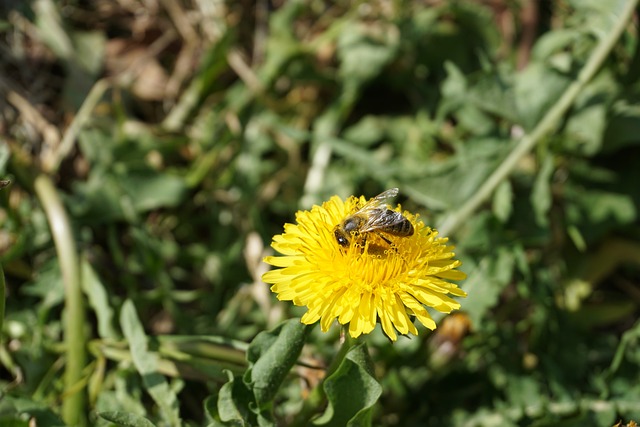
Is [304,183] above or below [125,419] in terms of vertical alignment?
below

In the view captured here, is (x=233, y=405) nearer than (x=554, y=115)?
Yes

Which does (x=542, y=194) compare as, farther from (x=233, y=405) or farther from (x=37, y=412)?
(x=37, y=412)

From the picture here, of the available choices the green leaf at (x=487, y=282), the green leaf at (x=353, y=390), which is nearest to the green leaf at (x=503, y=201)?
the green leaf at (x=487, y=282)

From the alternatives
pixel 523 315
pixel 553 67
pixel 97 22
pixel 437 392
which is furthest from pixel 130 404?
pixel 97 22

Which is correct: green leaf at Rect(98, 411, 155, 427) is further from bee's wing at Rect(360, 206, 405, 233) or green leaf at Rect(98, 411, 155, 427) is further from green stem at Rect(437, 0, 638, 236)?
green stem at Rect(437, 0, 638, 236)

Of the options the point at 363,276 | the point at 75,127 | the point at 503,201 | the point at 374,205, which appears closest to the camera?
the point at 363,276

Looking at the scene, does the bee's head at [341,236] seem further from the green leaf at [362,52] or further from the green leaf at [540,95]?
the green leaf at [362,52]

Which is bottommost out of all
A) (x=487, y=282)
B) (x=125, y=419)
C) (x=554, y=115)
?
(x=487, y=282)

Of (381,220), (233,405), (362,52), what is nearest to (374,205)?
(381,220)
